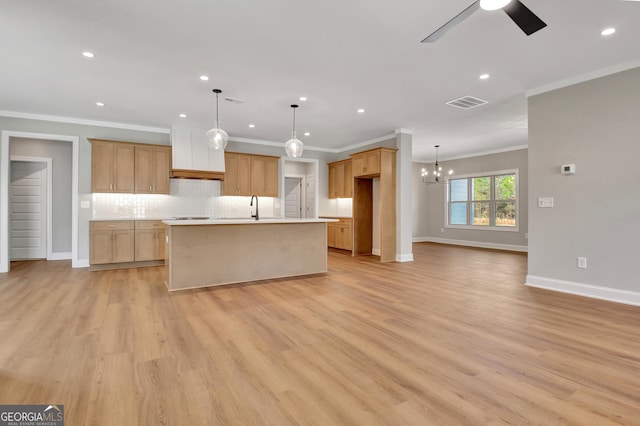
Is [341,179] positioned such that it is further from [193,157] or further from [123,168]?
[123,168]

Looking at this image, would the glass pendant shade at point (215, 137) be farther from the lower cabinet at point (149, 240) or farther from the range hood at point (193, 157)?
the lower cabinet at point (149, 240)

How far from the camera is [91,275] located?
5.25 meters

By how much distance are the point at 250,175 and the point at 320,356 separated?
5671 mm

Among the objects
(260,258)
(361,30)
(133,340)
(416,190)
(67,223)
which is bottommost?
(133,340)

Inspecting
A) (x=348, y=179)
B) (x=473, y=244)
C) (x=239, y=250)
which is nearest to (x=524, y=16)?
(x=239, y=250)

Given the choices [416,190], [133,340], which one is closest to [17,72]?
[133,340]

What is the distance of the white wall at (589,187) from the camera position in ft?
12.2

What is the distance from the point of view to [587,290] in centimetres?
399

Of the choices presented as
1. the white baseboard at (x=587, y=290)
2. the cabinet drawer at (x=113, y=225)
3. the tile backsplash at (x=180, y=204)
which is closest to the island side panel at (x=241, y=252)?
the cabinet drawer at (x=113, y=225)

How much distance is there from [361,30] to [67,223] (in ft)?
25.2

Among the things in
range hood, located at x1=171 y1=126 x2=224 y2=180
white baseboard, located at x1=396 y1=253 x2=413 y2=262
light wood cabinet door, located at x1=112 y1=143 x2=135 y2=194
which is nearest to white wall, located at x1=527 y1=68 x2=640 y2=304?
white baseboard, located at x1=396 y1=253 x2=413 y2=262

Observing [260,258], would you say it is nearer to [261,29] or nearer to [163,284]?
[163,284]

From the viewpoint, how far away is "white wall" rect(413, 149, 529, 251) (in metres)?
8.45

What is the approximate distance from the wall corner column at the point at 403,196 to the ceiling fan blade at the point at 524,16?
4.43 meters
